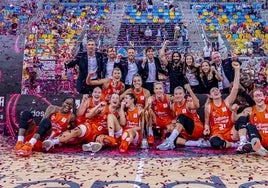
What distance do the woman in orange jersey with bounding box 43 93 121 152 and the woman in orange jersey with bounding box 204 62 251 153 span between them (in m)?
1.51

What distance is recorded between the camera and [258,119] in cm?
692

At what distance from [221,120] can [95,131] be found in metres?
2.06

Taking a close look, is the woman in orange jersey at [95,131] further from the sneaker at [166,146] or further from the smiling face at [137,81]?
the sneaker at [166,146]

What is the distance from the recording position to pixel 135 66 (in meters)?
8.27

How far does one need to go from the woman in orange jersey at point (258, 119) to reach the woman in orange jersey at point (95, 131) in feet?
6.67

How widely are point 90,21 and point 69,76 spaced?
34.4ft

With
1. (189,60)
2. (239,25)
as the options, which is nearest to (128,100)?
(189,60)

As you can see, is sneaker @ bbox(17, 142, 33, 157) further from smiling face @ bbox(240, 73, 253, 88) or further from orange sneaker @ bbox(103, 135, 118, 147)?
smiling face @ bbox(240, 73, 253, 88)

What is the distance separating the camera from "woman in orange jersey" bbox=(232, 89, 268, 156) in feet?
21.7

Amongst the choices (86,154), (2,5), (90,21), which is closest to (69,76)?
(86,154)

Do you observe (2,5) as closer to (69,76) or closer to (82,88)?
(69,76)

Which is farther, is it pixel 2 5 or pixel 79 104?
pixel 2 5

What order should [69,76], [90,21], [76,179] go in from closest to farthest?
[76,179] < [69,76] < [90,21]

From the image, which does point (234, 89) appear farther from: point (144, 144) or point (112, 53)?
point (112, 53)
